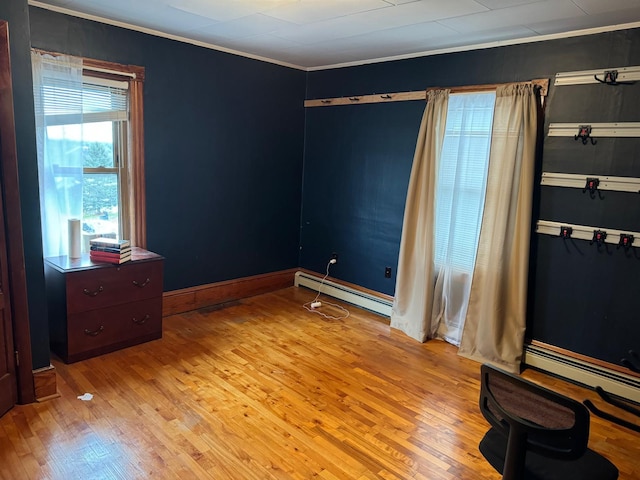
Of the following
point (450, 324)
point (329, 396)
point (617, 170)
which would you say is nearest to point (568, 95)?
point (617, 170)

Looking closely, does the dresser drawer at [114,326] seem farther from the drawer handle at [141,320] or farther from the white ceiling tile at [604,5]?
the white ceiling tile at [604,5]

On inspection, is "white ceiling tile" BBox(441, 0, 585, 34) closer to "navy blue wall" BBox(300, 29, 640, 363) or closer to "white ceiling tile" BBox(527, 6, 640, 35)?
"white ceiling tile" BBox(527, 6, 640, 35)

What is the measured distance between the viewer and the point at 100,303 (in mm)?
3158

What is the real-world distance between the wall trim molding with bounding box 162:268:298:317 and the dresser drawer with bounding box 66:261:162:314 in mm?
657

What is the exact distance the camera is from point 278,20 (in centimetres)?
311

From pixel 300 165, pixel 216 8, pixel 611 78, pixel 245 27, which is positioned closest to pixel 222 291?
pixel 300 165

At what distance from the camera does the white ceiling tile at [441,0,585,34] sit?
258cm

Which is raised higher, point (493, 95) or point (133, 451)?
point (493, 95)

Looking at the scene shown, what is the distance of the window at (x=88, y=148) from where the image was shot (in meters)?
3.17

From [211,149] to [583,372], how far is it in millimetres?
3519

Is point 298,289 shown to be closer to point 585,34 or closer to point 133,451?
point 133,451

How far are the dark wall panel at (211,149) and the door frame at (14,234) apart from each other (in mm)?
1067

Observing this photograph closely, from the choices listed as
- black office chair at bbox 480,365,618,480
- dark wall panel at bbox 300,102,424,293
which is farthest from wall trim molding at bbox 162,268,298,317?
black office chair at bbox 480,365,618,480

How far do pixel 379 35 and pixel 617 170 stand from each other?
1884mm
